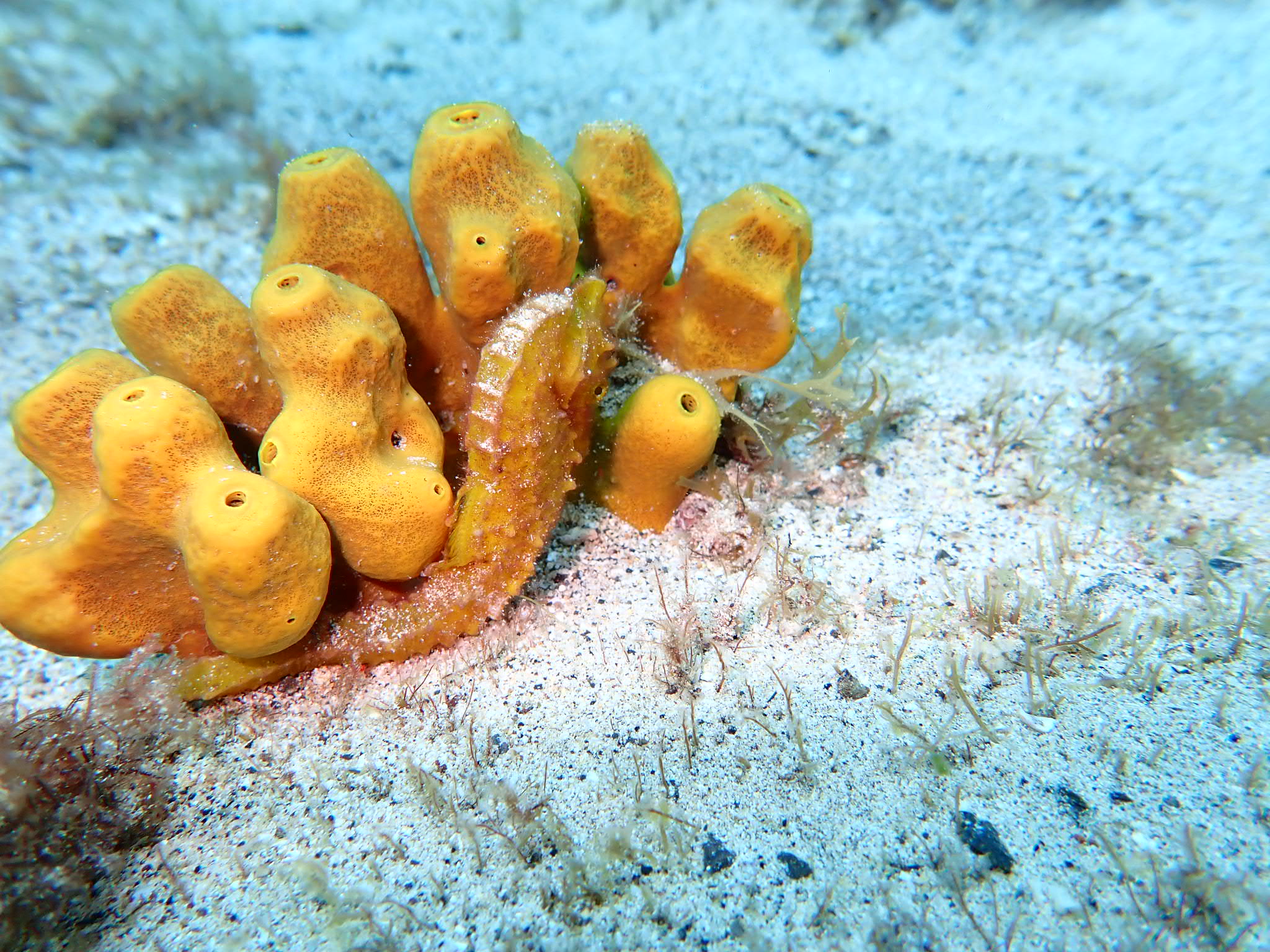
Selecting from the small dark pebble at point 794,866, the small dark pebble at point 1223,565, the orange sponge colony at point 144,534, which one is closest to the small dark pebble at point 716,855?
the small dark pebble at point 794,866

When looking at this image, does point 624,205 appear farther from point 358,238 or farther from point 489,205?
point 358,238

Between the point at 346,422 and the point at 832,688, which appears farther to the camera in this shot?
the point at 832,688

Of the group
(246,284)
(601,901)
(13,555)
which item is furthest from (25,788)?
(246,284)

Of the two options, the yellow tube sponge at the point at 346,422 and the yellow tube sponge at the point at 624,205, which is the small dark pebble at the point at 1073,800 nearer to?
the yellow tube sponge at the point at 346,422

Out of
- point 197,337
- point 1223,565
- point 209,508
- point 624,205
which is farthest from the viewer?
point 1223,565

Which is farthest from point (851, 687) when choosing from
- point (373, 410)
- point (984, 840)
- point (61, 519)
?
point (61, 519)

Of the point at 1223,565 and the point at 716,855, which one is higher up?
the point at 1223,565

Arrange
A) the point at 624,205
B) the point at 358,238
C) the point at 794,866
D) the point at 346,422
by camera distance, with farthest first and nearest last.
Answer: the point at 624,205, the point at 358,238, the point at 346,422, the point at 794,866

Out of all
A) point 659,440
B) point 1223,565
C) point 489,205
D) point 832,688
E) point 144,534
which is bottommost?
point 832,688
